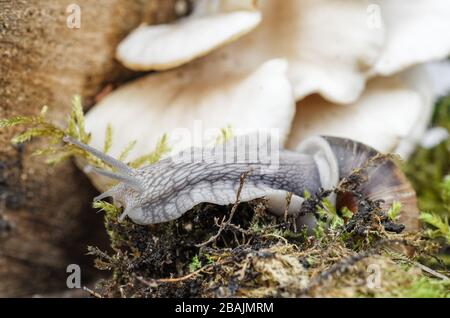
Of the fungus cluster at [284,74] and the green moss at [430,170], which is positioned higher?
the fungus cluster at [284,74]

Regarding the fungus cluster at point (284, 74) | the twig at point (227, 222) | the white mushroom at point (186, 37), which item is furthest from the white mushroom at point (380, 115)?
the twig at point (227, 222)

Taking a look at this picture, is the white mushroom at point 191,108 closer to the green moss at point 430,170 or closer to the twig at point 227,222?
the twig at point 227,222

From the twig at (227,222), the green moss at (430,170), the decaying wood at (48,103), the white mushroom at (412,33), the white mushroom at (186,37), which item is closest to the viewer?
the twig at (227,222)

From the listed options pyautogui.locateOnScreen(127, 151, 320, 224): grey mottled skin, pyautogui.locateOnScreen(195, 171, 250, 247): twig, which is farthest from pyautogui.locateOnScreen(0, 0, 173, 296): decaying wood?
pyautogui.locateOnScreen(195, 171, 250, 247): twig

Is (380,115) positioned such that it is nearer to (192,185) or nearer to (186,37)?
(186,37)

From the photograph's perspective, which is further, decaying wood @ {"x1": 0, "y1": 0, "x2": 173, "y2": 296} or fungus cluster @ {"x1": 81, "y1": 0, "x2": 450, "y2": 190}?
fungus cluster @ {"x1": 81, "y1": 0, "x2": 450, "y2": 190}

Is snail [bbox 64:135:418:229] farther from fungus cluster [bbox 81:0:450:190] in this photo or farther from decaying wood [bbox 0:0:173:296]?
decaying wood [bbox 0:0:173:296]
